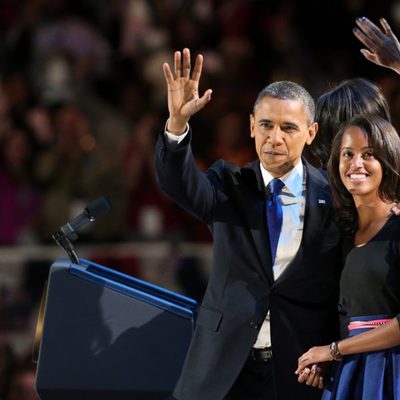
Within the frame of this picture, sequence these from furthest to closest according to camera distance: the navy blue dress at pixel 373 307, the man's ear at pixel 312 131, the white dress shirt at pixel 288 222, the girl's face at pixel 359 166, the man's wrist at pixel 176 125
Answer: the man's ear at pixel 312 131, the white dress shirt at pixel 288 222, the man's wrist at pixel 176 125, the girl's face at pixel 359 166, the navy blue dress at pixel 373 307

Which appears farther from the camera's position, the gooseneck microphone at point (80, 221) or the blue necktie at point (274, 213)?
the gooseneck microphone at point (80, 221)

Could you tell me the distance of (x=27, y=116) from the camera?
8.27 m

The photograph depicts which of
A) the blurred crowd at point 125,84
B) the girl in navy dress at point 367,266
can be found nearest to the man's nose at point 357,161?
the girl in navy dress at point 367,266

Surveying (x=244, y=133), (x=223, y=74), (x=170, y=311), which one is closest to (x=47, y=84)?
(x=223, y=74)

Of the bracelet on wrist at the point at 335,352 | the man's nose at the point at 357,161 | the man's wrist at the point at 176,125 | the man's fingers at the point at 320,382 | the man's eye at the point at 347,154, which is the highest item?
the man's wrist at the point at 176,125

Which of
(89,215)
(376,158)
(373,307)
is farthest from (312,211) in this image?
(89,215)

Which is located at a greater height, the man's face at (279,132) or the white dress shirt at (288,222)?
the man's face at (279,132)

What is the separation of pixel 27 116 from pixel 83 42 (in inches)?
36.3

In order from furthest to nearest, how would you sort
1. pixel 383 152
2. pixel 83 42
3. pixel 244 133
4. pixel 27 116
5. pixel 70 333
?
pixel 83 42 → pixel 27 116 → pixel 244 133 → pixel 70 333 → pixel 383 152

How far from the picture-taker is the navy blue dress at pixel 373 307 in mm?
3383

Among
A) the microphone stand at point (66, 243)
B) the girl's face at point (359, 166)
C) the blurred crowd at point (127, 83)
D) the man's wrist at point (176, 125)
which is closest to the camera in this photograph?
the girl's face at point (359, 166)

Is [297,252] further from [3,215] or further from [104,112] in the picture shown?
[104,112]

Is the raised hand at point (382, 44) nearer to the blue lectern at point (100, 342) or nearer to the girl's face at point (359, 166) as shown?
the girl's face at point (359, 166)

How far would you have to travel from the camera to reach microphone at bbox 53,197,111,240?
386cm
